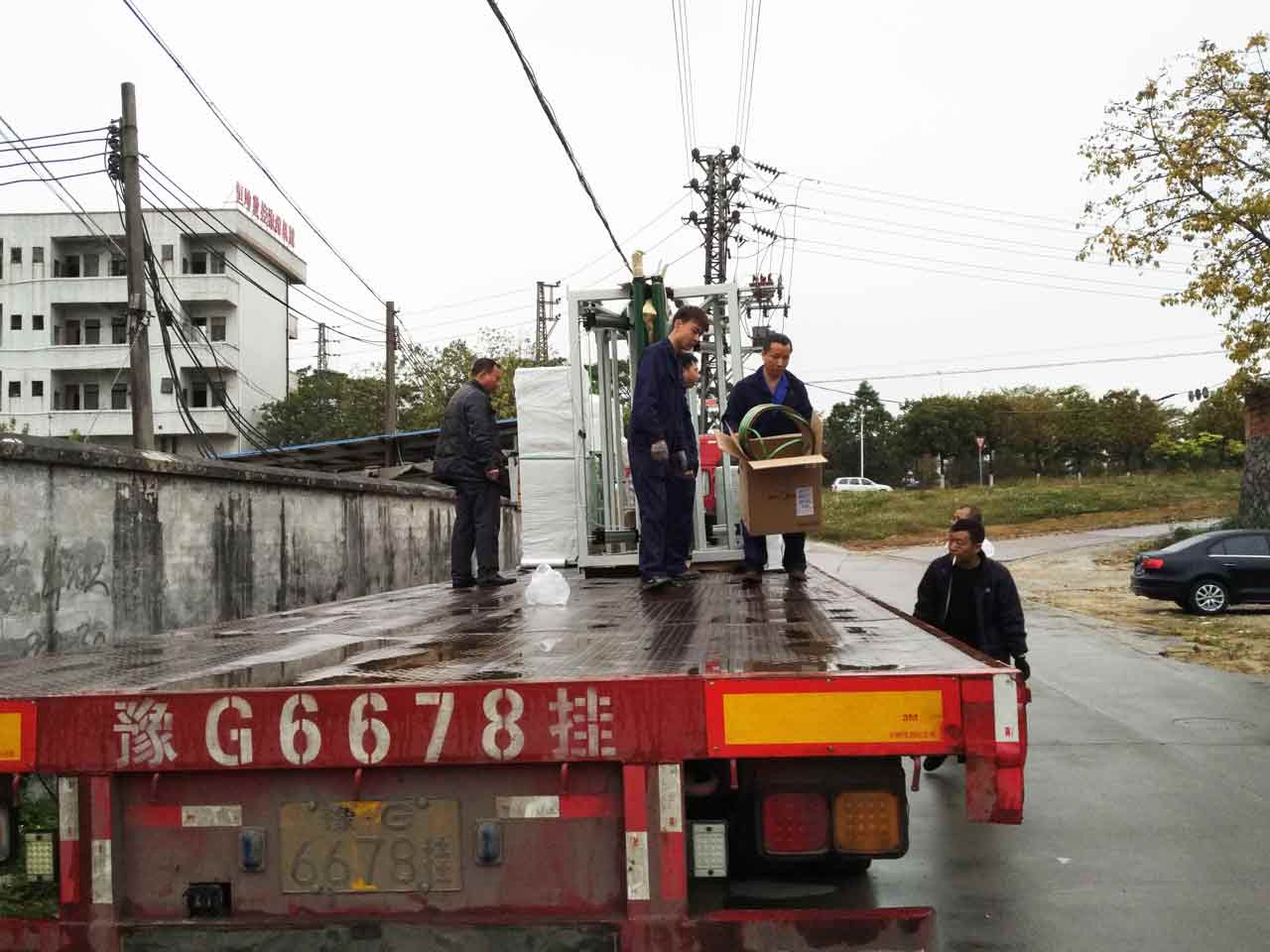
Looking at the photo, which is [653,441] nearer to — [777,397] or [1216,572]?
[777,397]

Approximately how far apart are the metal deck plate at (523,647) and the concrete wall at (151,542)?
1.60 meters

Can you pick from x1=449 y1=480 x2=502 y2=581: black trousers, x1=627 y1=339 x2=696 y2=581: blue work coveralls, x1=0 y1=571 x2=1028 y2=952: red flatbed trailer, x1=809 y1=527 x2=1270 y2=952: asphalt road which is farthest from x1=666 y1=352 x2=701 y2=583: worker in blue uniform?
x1=0 y1=571 x2=1028 y2=952: red flatbed trailer

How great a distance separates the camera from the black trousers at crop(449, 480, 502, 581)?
26.7 feet

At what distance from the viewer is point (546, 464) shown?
11141 millimetres

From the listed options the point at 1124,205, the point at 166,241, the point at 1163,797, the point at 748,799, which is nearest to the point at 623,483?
the point at 1163,797

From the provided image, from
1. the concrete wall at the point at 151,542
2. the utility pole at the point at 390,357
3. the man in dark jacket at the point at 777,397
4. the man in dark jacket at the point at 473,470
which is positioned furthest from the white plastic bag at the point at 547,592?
the utility pole at the point at 390,357

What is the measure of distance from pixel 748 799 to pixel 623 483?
6.70m

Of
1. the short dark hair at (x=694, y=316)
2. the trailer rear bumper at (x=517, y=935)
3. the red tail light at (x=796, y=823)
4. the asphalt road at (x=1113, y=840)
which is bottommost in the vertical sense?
the asphalt road at (x=1113, y=840)

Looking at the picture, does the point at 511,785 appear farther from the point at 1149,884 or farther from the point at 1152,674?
the point at 1152,674

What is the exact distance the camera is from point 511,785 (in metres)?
Answer: 2.62

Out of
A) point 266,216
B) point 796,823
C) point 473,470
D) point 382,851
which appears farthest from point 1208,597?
point 266,216

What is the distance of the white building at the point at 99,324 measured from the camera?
52.2 m

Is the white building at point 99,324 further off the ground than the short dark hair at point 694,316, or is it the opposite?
the white building at point 99,324

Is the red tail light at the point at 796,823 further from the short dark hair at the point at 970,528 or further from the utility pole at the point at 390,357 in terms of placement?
the utility pole at the point at 390,357
